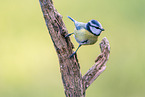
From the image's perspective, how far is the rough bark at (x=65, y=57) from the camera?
0.97 m

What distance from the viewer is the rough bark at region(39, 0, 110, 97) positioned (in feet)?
3.19

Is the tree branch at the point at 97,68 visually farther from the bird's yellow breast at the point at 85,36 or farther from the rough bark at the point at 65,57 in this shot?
the bird's yellow breast at the point at 85,36

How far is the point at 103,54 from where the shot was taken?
1.13 m

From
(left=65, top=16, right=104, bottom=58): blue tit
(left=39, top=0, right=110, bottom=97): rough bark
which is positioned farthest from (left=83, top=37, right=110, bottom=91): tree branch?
(left=65, top=16, right=104, bottom=58): blue tit

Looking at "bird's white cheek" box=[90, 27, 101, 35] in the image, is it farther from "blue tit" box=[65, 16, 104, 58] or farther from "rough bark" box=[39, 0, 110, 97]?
"rough bark" box=[39, 0, 110, 97]

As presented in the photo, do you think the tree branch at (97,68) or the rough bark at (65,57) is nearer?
the rough bark at (65,57)

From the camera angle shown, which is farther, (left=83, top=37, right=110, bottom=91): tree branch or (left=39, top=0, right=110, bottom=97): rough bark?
(left=83, top=37, right=110, bottom=91): tree branch

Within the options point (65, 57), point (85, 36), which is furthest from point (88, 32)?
point (65, 57)

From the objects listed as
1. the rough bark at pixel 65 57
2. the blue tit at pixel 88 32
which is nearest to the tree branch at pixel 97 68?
the rough bark at pixel 65 57

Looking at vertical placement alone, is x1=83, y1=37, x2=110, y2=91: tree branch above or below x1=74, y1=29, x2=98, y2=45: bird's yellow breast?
below

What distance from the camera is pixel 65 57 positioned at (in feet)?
3.33

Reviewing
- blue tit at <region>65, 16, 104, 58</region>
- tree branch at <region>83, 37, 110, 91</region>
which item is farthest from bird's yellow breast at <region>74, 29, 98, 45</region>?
tree branch at <region>83, 37, 110, 91</region>

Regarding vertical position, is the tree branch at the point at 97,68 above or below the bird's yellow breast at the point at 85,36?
below
